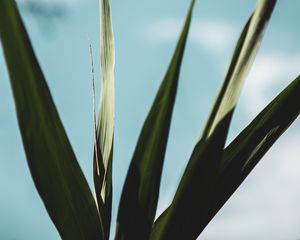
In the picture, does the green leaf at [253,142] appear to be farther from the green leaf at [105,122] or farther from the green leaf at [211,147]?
the green leaf at [105,122]

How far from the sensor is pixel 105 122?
591mm

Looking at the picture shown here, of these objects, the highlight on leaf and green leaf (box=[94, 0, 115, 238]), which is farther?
green leaf (box=[94, 0, 115, 238])

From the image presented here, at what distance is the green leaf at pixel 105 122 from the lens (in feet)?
1.73

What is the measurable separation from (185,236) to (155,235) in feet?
0.11

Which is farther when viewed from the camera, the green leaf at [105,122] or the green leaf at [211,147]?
the green leaf at [105,122]

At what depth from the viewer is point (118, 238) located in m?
0.46

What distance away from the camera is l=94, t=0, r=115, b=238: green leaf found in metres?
0.53

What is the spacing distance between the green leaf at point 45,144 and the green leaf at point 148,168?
37 millimetres

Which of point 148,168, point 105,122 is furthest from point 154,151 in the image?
point 105,122

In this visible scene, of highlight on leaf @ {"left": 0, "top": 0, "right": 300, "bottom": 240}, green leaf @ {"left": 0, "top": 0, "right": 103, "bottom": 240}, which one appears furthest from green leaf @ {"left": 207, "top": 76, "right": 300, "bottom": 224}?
green leaf @ {"left": 0, "top": 0, "right": 103, "bottom": 240}

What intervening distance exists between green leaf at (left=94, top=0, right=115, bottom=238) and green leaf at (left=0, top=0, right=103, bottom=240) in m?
0.05

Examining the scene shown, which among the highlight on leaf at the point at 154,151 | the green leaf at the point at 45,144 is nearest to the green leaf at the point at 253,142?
the highlight on leaf at the point at 154,151

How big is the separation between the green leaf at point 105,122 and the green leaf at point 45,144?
1.9 inches

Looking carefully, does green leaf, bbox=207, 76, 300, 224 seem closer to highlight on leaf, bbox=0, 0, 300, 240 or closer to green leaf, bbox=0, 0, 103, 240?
highlight on leaf, bbox=0, 0, 300, 240
